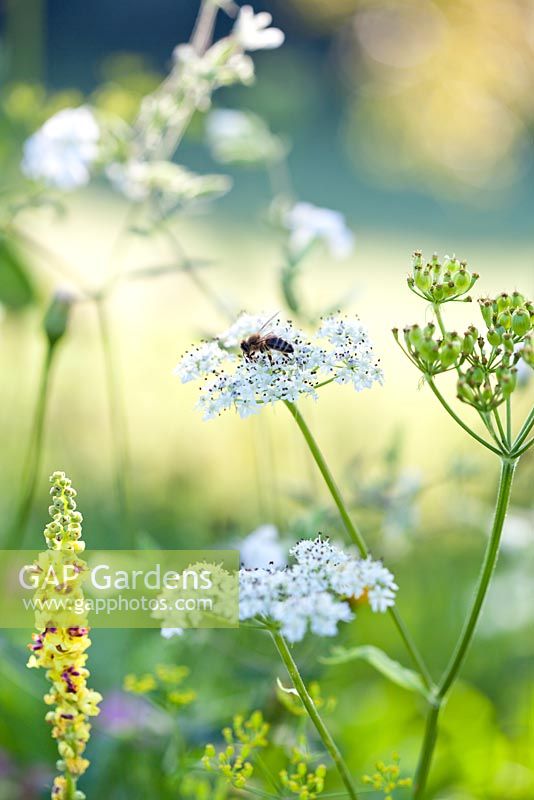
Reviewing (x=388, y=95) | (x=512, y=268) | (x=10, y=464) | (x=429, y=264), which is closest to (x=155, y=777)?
(x=429, y=264)

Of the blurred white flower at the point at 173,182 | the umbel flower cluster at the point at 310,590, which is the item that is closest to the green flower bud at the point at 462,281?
the umbel flower cluster at the point at 310,590

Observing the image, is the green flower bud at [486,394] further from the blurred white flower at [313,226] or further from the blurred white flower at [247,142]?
the blurred white flower at [247,142]

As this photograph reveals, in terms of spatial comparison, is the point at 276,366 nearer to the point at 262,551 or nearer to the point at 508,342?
the point at 508,342

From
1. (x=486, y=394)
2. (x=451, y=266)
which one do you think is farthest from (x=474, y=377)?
(x=451, y=266)

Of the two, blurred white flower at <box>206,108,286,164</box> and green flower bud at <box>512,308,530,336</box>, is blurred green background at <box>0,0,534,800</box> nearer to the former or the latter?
blurred white flower at <box>206,108,286,164</box>

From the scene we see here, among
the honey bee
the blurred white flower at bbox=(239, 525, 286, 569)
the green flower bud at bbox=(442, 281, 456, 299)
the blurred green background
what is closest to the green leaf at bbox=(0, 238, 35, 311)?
the blurred green background

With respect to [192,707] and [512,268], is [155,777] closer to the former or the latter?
[192,707]
